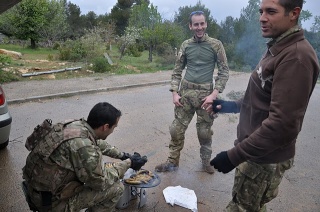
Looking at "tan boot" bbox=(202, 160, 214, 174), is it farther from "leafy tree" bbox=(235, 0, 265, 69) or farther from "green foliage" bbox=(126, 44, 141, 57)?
"green foliage" bbox=(126, 44, 141, 57)

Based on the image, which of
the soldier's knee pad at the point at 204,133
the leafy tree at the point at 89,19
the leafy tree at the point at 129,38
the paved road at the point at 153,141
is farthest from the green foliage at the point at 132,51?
the soldier's knee pad at the point at 204,133

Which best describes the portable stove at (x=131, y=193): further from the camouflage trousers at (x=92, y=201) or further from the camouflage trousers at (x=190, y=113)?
the camouflage trousers at (x=190, y=113)

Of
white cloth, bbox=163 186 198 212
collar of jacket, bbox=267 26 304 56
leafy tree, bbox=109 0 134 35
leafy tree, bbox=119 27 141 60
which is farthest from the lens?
leafy tree, bbox=109 0 134 35

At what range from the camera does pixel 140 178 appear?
309 cm

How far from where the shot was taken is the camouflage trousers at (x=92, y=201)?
2352 millimetres

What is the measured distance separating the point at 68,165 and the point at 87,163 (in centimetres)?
15

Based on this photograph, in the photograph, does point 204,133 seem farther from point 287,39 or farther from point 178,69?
point 287,39

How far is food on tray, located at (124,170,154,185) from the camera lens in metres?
3.00

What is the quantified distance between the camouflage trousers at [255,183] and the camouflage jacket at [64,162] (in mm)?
1111

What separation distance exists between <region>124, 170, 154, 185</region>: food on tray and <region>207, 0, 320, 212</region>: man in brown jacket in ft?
3.78

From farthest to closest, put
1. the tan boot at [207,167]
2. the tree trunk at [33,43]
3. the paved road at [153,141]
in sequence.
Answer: the tree trunk at [33,43] → the tan boot at [207,167] → the paved road at [153,141]

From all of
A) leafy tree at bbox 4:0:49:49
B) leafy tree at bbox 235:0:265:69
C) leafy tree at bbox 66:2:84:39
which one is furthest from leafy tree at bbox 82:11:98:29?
leafy tree at bbox 235:0:265:69

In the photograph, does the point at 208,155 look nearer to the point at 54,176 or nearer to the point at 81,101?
the point at 54,176

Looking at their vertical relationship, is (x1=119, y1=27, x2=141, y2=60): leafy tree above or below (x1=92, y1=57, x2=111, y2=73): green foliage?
above
